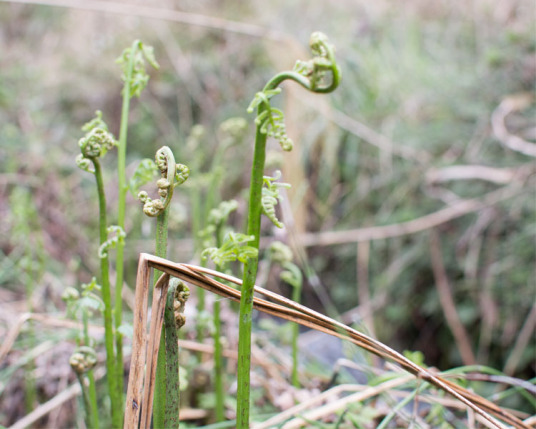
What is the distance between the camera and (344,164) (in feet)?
9.70

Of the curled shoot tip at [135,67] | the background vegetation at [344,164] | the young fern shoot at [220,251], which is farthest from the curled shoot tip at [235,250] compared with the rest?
the background vegetation at [344,164]

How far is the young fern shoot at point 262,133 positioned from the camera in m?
0.45

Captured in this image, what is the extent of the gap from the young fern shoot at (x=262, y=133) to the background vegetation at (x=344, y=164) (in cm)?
60

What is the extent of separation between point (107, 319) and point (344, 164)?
2.40 m

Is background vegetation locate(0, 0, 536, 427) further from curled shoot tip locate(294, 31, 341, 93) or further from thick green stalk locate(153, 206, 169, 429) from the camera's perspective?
curled shoot tip locate(294, 31, 341, 93)

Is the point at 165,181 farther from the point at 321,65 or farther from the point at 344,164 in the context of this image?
the point at 344,164

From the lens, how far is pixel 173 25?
3910mm

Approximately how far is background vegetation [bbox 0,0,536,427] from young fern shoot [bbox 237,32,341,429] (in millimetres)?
605

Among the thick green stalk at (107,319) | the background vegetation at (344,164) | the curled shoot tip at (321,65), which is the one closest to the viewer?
the curled shoot tip at (321,65)

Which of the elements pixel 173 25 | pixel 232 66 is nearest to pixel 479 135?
pixel 232 66

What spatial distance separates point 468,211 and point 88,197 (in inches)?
74.8

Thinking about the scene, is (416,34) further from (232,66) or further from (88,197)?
(88,197)

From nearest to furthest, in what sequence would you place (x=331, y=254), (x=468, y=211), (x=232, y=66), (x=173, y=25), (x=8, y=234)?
(x=8, y=234) → (x=468, y=211) → (x=331, y=254) → (x=232, y=66) → (x=173, y=25)

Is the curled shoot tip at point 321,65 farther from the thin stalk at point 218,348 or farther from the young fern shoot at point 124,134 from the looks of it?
the thin stalk at point 218,348
